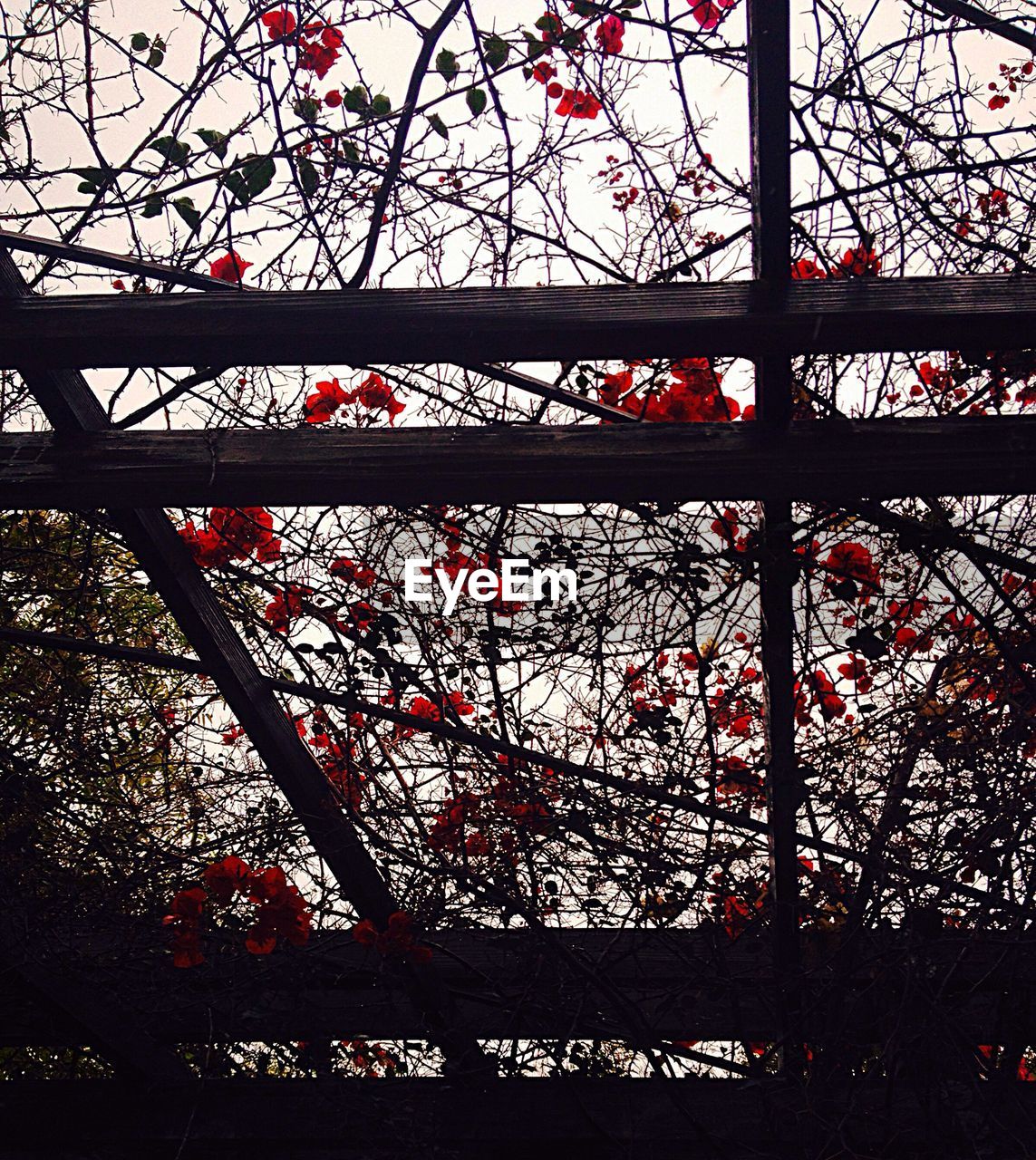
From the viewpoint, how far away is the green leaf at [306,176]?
1867 mm

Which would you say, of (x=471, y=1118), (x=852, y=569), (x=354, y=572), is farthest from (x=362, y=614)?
(x=471, y=1118)

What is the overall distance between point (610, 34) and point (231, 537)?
120 cm

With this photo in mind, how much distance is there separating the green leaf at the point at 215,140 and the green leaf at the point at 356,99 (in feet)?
0.76

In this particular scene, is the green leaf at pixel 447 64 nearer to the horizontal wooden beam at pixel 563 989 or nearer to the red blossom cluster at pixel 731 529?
the red blossom cluster at pixel 731 529

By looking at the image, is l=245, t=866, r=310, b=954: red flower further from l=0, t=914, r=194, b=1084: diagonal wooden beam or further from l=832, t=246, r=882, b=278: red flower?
l=832, t=246, r=882, b=278: red flower

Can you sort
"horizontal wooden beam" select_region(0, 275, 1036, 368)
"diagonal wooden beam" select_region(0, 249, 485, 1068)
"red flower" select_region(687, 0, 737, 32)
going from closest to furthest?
"horizontal wooden beam" select_region(0, 275, 1036, 368) < "diagonal wooden beam" select_region(0, 249, 485, 1068) < "red flower" select_region(687, 0, 737, 32)

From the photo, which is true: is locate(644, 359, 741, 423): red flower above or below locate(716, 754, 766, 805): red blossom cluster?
above

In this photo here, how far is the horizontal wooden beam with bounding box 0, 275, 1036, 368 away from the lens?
139 cm

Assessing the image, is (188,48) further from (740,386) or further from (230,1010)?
(230,1010)

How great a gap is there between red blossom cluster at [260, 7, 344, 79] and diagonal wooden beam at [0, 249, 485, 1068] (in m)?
0.69

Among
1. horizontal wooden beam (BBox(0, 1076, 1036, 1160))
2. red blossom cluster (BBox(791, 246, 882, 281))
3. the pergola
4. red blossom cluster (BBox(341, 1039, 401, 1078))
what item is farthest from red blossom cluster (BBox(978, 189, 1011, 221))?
red blossom cluster (BBox(341, 1039, 401, 1078))

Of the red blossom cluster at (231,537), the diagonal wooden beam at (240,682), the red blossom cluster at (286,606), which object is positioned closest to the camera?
the diagonal wooden beam at (240,682)

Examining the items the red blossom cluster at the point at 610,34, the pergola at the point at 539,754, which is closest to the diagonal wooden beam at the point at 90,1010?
the pergola at the point at 539,754

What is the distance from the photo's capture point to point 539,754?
213cm
